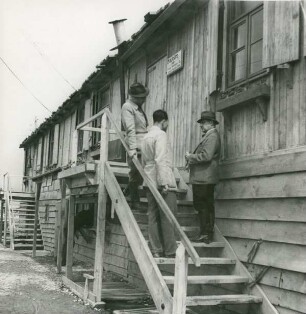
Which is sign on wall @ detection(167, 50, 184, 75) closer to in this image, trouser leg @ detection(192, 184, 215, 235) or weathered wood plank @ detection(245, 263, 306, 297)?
trouser leg @ detection(192, 184, 215, 235)

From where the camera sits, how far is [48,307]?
6.98 m

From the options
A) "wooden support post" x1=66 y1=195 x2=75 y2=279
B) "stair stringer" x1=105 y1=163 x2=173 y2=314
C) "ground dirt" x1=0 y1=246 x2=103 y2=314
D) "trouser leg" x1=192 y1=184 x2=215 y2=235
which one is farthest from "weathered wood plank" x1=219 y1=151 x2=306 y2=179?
"wooden support post" x1=66 y1=195 x2=75 y2=279

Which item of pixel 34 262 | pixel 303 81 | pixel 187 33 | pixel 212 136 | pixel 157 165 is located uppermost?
pixel 187 33

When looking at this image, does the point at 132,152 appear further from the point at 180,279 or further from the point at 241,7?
the point at 241,7

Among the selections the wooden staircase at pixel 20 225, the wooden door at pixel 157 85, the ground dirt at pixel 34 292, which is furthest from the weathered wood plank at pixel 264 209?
the wooden staircase at pixel 20 225

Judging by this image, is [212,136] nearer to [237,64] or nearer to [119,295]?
[237,64]

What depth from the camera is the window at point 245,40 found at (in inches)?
241

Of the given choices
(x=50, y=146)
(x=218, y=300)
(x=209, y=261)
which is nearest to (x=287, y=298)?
(x=218, y=300)

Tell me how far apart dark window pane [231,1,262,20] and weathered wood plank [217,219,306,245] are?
2889 mm

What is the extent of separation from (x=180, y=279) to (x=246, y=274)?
152 cm

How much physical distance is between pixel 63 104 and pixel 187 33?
33.6 feet

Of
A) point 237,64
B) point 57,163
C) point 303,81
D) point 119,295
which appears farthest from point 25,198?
point 303,81

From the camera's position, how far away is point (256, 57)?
20.1 ft

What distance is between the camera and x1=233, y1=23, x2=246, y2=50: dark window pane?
6527mm
